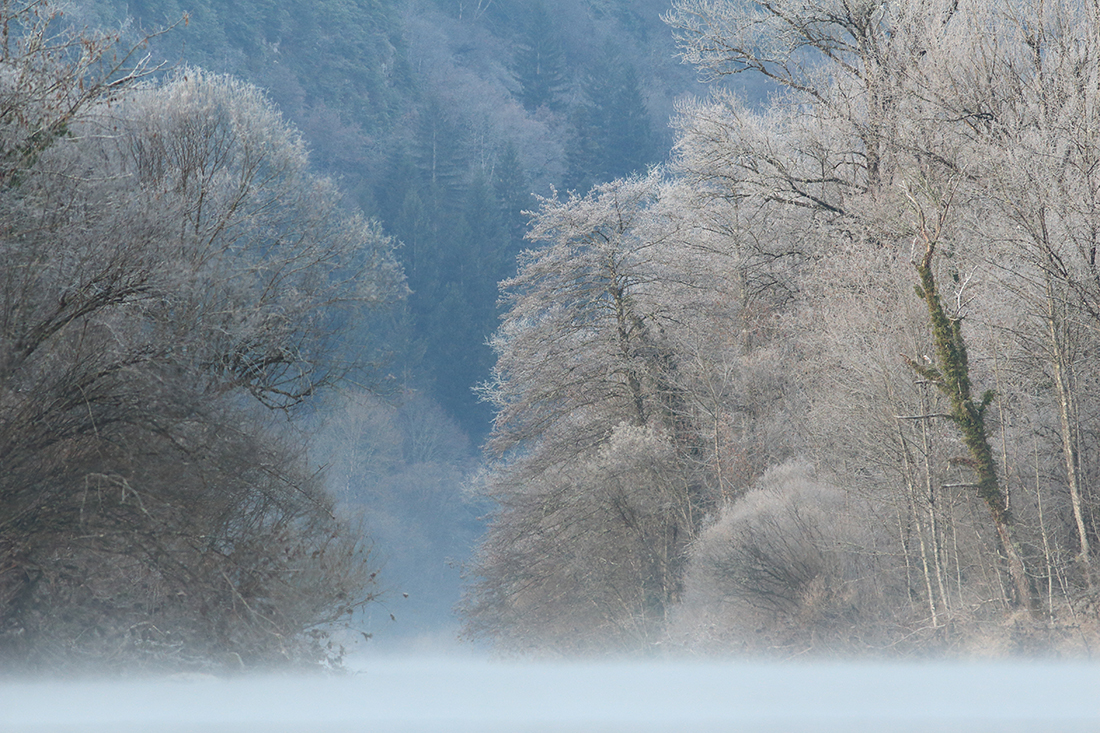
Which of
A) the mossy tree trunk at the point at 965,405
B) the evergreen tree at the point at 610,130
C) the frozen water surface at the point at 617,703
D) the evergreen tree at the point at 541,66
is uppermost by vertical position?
the evergreen tree at the point at 541,66

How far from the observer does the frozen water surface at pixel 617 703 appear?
32.0ft

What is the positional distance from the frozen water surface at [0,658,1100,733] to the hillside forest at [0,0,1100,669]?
3.25 feet

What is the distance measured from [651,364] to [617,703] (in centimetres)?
1306

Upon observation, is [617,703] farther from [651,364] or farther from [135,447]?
[651,364]

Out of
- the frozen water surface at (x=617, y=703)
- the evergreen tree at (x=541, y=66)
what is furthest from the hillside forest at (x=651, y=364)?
the evergreen tree at (x=541, y=66)

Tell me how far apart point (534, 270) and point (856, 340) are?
33.4ft

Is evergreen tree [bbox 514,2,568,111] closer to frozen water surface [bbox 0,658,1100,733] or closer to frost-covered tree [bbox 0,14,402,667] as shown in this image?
frost-covered tree [bbox 0,14,402,667]

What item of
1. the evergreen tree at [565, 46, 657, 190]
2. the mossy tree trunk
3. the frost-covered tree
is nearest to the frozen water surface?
the frost-covered tree

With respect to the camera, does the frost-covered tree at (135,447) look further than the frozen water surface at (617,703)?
Yes

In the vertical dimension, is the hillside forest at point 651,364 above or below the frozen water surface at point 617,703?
above

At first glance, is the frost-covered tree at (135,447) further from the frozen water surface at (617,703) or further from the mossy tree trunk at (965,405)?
the mossy tree trunk at (965,405)

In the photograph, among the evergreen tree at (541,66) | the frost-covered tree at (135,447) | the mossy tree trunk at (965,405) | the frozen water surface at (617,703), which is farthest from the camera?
the evergreen tree at (541,66)

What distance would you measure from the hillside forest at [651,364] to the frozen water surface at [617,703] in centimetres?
99

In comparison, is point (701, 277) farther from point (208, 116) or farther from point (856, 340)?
point (208, 116)
